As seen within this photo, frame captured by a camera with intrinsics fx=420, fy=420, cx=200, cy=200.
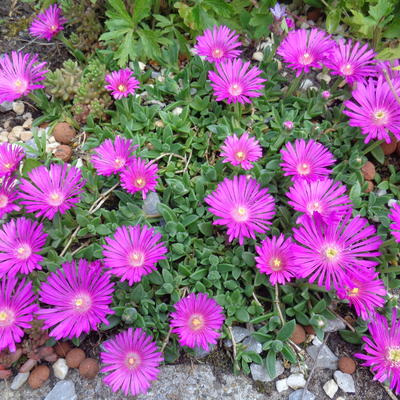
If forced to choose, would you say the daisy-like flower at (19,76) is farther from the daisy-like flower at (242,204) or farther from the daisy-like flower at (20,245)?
the daisy-like flower at (242,204)

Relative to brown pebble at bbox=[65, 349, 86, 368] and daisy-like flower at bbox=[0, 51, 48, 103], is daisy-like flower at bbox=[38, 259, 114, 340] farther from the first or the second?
daisy-like flower at bbox=[0, 51, 48, 103]

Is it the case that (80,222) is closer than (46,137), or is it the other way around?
(80,222)

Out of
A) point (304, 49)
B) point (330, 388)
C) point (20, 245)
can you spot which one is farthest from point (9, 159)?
point (330, 388)

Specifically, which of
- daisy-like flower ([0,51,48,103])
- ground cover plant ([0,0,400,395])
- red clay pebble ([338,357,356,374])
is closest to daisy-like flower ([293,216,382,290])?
ground cover plant ([0,0,400,395])

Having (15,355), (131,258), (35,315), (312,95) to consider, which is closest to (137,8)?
(312,95)

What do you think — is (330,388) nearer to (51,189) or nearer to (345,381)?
(345,381)

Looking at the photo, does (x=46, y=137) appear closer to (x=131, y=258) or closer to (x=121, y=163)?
(x=121, y=163)

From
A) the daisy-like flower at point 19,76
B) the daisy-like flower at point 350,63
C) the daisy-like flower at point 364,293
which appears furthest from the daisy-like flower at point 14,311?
the daisy-like flower at point 350,63
